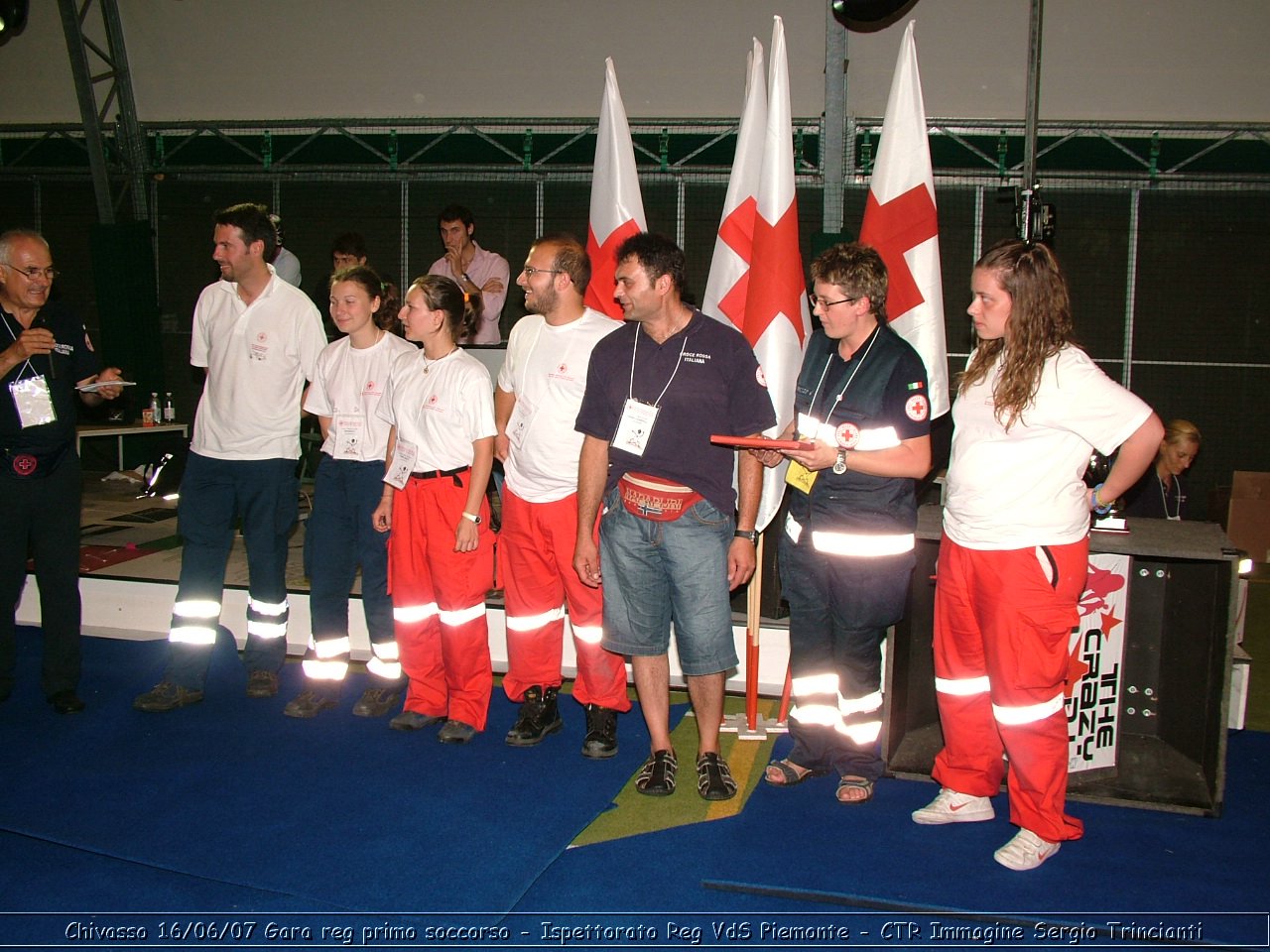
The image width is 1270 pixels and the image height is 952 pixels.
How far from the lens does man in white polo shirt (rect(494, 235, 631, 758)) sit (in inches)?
136

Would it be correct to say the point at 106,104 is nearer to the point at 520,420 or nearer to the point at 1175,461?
the point at 520,420

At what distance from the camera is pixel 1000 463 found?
8.73 ft

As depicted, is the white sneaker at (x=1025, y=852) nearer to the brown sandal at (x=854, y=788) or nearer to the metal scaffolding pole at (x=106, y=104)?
the brown sandal at (x=854, y=788)

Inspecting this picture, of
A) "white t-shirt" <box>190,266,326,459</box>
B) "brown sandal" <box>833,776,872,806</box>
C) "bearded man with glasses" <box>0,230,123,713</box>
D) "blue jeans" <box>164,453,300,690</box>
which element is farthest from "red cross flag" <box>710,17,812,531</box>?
"bearded man with glasses" <box>0,230,123,713</box>

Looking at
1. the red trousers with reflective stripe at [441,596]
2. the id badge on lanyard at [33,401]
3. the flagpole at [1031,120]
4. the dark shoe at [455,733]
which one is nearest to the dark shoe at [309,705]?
the red trousers with reflective stripe at [441,596]

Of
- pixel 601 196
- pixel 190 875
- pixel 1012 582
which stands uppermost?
pixel 601 196

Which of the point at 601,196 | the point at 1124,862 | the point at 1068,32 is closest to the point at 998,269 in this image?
the point at 1124,862

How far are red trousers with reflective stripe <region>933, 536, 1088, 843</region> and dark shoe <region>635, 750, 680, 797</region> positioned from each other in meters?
1.02

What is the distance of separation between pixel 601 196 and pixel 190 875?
315 cm

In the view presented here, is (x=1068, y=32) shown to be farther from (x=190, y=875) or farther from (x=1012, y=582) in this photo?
(x=190, y=875)

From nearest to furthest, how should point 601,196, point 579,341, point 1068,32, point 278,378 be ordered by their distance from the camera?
point 579,341 < point 278,378 < point 601,196 < point 1068,32

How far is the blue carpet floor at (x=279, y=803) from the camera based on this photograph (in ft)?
8.42

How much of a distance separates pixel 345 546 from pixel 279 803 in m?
1.11

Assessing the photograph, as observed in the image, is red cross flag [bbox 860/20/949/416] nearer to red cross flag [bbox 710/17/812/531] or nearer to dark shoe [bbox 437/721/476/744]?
red cross flag [bbox 710/17/812/531]
